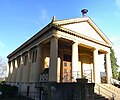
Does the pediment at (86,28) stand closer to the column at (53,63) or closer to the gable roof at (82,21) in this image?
the gable roof at (82,21)

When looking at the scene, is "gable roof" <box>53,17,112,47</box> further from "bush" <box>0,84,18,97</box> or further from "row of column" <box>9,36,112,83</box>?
"bush" <box>0,84,18,97</box>

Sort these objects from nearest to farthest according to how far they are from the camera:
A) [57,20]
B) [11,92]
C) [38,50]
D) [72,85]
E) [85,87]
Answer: [85,87] < [72,85] < [57,20] < [38,50] < [11,92]

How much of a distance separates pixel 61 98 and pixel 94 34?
468 inches

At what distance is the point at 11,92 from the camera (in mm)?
21328

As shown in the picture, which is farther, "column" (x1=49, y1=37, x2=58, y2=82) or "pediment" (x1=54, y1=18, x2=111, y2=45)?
"pediment" (x1=54, y1=18, x2=111, y2=45)

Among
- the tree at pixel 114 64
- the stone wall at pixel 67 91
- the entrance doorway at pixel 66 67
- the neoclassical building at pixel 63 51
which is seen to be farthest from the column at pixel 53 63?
the tree at pixel 114 64

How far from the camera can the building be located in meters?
16.9

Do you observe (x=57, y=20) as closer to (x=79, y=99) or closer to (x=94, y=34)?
(x=94, y=34)

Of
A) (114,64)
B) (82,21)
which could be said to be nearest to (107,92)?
(82,21)

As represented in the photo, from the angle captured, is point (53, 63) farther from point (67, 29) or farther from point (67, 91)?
point (67, 29)

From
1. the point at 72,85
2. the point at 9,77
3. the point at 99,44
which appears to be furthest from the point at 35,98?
the point at 9,77

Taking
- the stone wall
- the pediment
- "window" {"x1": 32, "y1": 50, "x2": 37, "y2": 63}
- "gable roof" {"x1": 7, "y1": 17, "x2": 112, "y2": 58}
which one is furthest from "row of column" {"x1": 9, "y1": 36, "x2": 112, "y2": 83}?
the pediment

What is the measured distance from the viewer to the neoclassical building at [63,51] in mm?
16922

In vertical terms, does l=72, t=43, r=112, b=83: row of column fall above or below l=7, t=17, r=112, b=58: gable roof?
below
